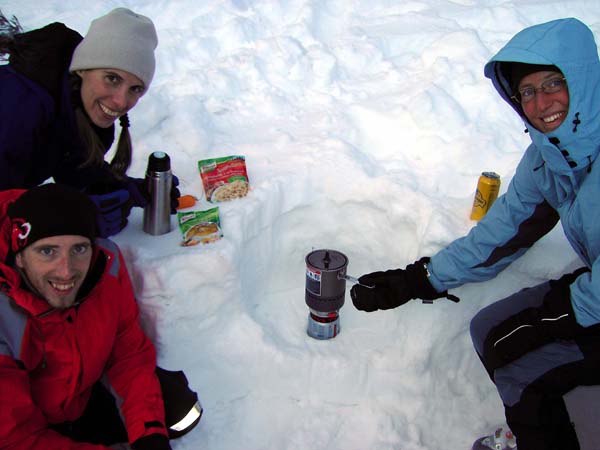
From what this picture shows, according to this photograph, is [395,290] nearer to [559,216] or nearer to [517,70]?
[559,216]

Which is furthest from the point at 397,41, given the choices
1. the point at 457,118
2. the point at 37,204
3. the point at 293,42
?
the point at 37,204

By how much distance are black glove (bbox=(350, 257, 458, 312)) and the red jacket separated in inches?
39.5

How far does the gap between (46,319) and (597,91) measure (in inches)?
82.3

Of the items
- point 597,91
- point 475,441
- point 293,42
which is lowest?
point 475,441

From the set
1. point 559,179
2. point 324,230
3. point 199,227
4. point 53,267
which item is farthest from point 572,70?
point 53,267

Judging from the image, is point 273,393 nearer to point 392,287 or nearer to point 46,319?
point 392,287

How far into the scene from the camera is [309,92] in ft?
13.4

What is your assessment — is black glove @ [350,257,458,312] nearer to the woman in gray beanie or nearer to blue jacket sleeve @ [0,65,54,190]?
the woman in gray beanie

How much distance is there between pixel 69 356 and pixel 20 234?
0.49 metres

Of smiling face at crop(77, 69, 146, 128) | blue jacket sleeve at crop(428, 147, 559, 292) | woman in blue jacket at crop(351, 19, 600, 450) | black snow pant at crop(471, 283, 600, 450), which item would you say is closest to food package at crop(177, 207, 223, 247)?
smiling face at crop(77, 69, 146, 128)

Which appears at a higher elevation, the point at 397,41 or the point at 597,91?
the point at 397,41

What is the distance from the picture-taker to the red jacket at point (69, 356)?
159cm

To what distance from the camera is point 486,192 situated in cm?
256

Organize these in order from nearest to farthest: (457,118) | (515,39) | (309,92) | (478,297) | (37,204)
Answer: (37,204) → (515,39) → (478,297) → (457,118) → (309,92)
